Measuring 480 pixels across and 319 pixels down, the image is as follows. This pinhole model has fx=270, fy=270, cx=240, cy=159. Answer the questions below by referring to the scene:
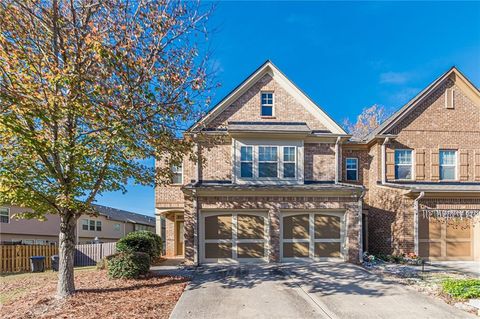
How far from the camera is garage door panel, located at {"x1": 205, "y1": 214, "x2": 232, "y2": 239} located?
12.5 meters

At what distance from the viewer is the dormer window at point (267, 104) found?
47.8ft

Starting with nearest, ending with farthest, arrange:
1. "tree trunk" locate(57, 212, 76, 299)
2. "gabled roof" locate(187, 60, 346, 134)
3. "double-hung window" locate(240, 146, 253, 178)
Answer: "tree trunk" locate(57, 212, 76, 299) < "double-hung window" locate(240, 146, 253, 178) < "gabled roof" locate(187, 60, 346, 134)

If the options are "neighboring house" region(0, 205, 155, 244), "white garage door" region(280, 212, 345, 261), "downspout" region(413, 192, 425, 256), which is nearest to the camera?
"white garage door" region(280, 212, 345, 261)

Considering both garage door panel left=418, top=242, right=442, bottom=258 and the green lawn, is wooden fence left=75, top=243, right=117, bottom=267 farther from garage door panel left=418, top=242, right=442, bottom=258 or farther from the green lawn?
garage door panel left=418, top=242, right=442, bottom=258

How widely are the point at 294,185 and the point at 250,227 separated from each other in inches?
112

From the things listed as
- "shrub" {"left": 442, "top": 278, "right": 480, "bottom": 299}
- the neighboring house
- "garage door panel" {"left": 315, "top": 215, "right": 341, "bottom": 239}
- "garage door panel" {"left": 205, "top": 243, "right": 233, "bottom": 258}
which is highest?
"garage door panel" {"left": 315, "top": 215, "right": 341, "bottom": 239}

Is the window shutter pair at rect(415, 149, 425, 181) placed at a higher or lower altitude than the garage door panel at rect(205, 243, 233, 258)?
higher

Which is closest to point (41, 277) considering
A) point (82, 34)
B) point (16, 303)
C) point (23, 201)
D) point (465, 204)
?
point (16, 303)

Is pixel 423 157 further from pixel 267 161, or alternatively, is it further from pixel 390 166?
pixel 267 161

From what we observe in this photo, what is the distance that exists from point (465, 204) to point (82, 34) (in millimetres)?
17602

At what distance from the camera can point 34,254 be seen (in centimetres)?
1412

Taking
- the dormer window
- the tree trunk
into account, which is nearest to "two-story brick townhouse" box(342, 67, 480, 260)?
the dormer window

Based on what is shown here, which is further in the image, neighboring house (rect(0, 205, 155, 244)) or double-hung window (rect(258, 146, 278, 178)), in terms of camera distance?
neighboring house (rect(0, 205, 155, 244))

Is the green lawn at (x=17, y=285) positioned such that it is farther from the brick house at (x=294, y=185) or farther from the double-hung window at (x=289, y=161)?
the double-hung window at (x=289, y=161)
